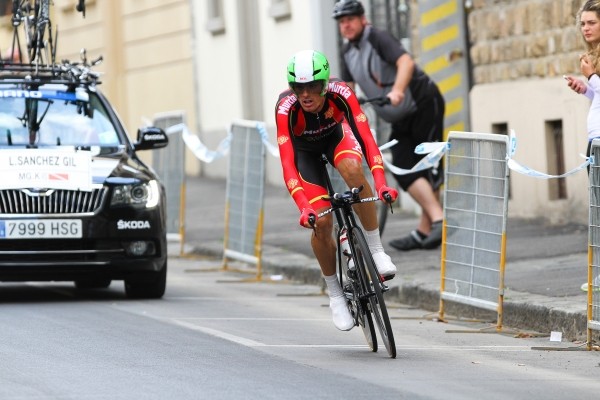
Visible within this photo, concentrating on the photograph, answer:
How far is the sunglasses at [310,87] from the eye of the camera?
32.3 ft

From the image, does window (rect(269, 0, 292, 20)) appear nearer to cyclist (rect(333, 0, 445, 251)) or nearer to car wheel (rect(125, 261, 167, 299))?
cyclist (rect(333, 0, 445, 251))

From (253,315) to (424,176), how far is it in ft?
12.3

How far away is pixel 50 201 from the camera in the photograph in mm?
12633

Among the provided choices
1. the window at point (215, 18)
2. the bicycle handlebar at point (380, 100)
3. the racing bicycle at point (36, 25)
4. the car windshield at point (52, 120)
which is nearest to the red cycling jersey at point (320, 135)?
the car windshield at point (52, 120)

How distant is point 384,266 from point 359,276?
0.32 m

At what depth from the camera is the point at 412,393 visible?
8.17m

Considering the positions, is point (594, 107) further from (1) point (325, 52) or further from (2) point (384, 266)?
(1) point (325, 52)

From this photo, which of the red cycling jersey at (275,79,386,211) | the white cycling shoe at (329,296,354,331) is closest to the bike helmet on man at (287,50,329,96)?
the red cycling jersey at (275,79,386,211)

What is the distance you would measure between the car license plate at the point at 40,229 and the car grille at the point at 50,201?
72mm

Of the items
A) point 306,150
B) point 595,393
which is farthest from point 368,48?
point 595,393

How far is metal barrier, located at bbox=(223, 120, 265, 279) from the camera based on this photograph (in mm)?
15617

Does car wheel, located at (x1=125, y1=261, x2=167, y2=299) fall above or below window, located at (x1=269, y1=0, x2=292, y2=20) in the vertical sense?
below

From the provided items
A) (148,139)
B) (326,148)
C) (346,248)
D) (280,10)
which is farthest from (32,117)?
(280,10)

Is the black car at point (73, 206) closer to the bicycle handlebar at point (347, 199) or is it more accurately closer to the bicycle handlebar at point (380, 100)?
the bicycle handlebar at point (380, 100)
